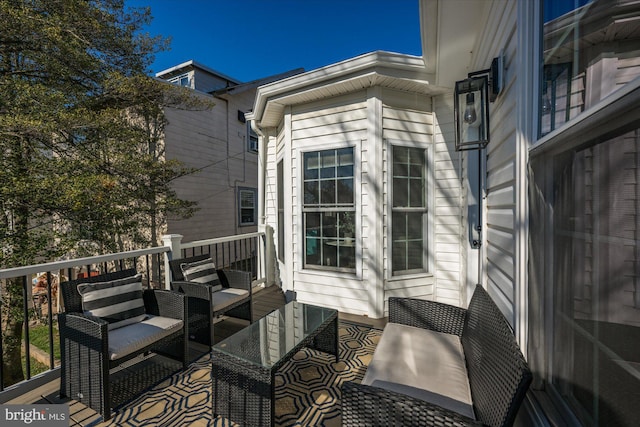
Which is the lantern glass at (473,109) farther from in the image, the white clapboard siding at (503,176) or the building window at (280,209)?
the building window at (280,209)

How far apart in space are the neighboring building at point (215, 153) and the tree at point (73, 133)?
0.60 metres

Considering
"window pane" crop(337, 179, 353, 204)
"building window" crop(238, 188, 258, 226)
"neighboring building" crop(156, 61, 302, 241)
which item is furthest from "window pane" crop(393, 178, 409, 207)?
"building window" crop(238, 188, 258, 226)

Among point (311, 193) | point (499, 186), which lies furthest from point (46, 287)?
point (499, 186)

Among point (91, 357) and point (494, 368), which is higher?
point (494, 368)

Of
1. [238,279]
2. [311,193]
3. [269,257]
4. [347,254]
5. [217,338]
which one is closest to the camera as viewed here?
[217,338]

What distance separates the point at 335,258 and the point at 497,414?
2674 mm

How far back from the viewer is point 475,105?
2.24 m

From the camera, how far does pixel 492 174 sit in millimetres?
2270

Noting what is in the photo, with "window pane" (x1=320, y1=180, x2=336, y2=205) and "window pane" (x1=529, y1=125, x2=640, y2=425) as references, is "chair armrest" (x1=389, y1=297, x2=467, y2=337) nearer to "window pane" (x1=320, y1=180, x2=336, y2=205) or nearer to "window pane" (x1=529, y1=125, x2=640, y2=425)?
"window pane" (x1=529, y1=125, x2=640, y2=425)

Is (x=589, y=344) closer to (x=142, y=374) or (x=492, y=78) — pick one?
(x=492, y=78)

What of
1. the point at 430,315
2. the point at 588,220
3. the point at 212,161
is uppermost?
the point at 212,161

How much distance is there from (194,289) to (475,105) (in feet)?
10.2

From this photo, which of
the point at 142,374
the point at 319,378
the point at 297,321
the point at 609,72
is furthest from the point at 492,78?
the point at 142,374

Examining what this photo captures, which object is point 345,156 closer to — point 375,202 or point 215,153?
point 375,202
